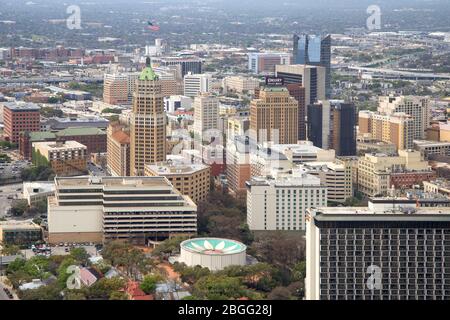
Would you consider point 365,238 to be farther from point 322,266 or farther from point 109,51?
point 109,51

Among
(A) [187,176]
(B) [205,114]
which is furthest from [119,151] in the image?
(B) [205,114]

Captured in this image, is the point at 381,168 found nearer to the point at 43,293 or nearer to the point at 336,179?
the point at 336,179

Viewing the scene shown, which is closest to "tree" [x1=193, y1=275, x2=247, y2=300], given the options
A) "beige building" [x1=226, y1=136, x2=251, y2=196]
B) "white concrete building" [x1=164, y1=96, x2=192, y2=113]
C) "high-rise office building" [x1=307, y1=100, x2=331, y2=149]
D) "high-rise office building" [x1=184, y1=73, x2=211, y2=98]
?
"beige building" [x1=226, y1=136, x2=251, y2=196]

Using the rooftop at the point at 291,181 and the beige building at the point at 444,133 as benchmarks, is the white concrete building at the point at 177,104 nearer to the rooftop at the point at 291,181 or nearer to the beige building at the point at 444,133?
the beige building at the point at 444,133

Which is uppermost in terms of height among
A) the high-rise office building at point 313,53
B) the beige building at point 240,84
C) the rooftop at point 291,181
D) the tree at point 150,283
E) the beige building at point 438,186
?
the high-rise office building at point 313,53

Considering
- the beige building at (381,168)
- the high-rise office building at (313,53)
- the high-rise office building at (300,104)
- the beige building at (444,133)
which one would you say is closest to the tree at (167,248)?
the beige building at (381,168)
